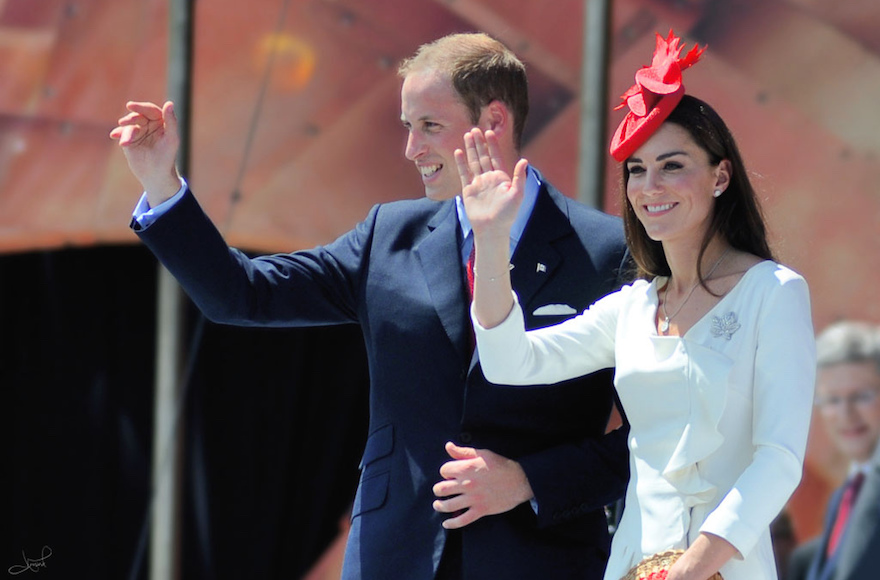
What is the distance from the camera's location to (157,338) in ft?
16.0

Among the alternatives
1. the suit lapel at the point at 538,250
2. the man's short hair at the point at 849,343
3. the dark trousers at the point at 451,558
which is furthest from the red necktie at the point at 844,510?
the dark trousers at the point at 451,558

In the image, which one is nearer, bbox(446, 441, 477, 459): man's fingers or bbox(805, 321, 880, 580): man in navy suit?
bbox(446, 441, 477, 459): man's fingers

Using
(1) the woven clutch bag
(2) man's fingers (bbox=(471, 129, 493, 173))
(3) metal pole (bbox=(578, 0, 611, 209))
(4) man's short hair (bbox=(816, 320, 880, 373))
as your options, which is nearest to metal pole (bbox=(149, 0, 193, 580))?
(3) metal pole (bbox=(578, 0, 611, 209))

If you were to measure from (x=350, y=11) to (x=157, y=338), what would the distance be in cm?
138

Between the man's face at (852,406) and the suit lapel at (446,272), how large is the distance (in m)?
1.52

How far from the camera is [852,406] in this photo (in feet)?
11.7

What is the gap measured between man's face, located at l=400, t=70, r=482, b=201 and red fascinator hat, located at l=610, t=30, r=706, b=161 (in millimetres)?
443

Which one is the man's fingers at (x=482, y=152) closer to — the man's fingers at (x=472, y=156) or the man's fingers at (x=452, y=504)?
the man's fingers at (x=472, y=156)

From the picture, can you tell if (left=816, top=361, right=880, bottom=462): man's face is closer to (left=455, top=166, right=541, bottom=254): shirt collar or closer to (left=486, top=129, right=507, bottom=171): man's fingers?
(left=455, top=166, right=541, bottom=254): shirt collar

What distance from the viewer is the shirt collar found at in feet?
8.01

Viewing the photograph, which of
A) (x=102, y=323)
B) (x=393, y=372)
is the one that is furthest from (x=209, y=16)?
(x=393, y=372)

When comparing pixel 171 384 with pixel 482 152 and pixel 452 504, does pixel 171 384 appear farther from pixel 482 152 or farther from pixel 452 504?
pixel 482 152

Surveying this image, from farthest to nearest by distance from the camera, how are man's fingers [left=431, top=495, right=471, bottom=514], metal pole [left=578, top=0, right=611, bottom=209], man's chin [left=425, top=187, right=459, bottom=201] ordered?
metal pole [left=578, top=0, right=611, bottom=209]
man's chin [left=425, top=187, right=459, bottom=201]
man's fingers [left=431, top=495, right=471, bottom=514]

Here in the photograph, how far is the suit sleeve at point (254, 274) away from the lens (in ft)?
7.61
